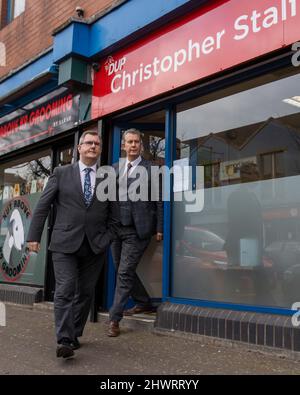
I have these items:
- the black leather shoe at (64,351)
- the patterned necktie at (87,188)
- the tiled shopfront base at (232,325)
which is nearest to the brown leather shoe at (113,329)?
the tiled shopfront base at (232,325)

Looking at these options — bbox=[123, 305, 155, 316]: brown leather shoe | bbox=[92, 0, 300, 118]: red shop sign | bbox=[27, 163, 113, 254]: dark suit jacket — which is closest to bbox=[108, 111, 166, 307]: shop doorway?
bbox=[123, 305, 155, 316]: brown leather shoe

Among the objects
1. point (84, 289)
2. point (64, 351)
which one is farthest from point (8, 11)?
point (64, 351)

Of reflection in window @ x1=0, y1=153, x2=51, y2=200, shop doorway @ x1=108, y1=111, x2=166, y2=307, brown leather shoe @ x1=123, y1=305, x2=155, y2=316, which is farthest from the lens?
reflection in window @ x1=0, y1=153, x2=51, y2=200

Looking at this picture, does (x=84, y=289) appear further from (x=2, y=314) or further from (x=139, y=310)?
(x=2, y=314)

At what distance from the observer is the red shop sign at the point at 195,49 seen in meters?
3.88

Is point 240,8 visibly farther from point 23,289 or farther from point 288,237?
point 23,289

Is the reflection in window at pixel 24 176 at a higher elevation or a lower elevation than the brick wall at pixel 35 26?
lower

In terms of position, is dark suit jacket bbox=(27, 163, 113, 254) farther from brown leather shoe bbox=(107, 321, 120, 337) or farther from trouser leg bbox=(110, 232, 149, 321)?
brown leather shoe bbox=(107, 321, 120, 337)

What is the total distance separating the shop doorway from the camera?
→ 5.43 meters

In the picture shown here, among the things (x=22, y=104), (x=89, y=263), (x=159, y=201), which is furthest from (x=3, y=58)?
(x=89, y=263)

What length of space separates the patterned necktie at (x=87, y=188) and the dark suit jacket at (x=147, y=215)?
0.48 meters

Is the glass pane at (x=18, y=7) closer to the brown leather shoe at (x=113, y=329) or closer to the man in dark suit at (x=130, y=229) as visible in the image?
the man in dark suit at (x=130, y=229)

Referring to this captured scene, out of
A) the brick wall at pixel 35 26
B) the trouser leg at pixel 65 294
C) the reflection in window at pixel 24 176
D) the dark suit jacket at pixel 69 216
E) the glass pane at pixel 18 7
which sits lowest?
the trouser leg at pixel 65 294

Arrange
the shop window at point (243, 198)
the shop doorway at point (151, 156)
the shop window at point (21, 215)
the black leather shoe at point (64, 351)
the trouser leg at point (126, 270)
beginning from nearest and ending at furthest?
1. the black leather shoe at point (64, 351)
2. the shop window at point (243, 198)
3. the trouser leg at point (126, 270)
4. the shop doorway at point (151, 156)
5. the shop window at point (21, 215)
